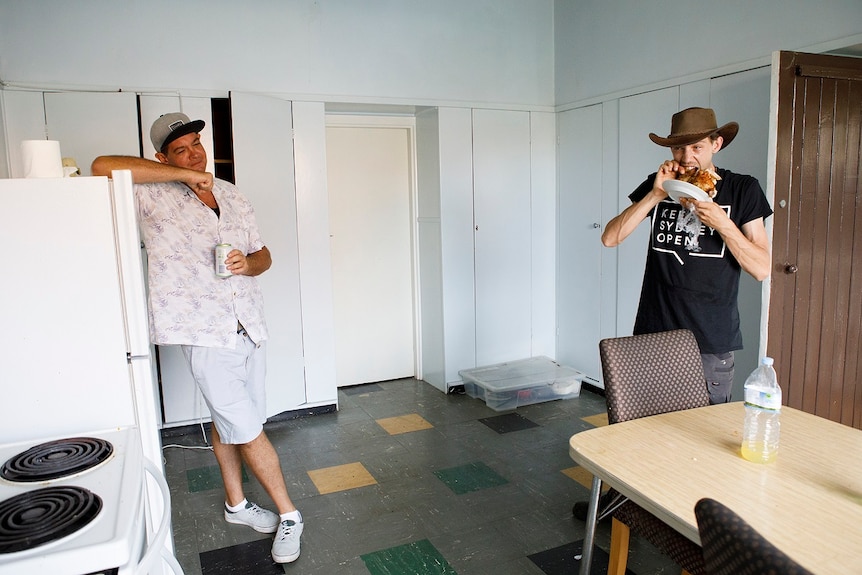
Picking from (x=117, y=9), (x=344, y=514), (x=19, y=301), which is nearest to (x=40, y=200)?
(x=19, y=301)

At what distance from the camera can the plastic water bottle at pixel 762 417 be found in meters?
1.56

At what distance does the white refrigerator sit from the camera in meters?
1.67

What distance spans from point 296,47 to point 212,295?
2.30m

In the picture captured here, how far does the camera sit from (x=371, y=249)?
4945 mm

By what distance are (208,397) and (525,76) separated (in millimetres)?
3473

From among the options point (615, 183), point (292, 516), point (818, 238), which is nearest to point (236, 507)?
point (292, 516)

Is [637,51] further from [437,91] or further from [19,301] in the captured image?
[19,301]

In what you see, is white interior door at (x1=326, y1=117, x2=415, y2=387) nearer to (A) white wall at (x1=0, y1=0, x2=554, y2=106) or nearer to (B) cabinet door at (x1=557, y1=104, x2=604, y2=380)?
(A) white wall at (x1=0, y1=0, x2=554, y2=106)

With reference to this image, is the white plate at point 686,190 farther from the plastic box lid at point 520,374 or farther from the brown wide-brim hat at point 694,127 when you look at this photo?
the plastic box lid at point 520,374

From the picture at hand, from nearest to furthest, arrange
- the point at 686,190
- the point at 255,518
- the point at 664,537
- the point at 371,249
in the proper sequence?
the point at 664,537 < the point at 686,190 < the point at 255,518 < the point at 371,249

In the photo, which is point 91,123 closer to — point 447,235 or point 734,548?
point 447,235

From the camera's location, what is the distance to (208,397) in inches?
99.3

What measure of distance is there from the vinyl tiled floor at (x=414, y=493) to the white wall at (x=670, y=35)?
2.31m

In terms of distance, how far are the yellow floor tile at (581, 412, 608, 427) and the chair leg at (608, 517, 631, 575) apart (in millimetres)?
2039
